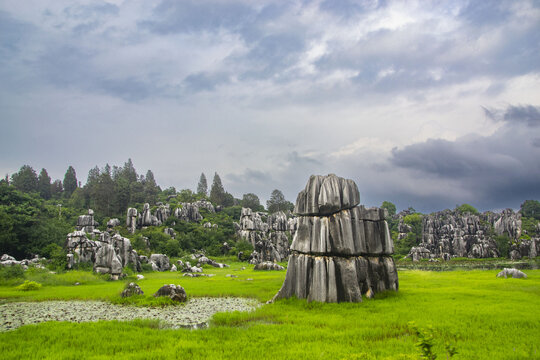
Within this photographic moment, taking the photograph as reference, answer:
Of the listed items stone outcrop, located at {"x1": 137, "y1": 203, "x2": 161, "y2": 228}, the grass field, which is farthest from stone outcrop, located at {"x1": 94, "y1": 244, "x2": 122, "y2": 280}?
stone outcrop, located at {"x1": 137, "y1": 203, "x2": 161, "y2": 228}

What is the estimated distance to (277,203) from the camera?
5507 inches

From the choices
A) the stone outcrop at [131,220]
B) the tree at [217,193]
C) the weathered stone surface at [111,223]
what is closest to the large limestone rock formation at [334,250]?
the stone outcrop at [131,220]

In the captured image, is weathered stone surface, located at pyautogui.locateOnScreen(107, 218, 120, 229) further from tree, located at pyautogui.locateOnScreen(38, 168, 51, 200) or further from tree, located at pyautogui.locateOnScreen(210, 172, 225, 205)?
tree, located at pyautogui.locateOnScreen(210, 172, 225, 205)

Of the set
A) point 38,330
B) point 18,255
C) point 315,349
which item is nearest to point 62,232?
point 18,255

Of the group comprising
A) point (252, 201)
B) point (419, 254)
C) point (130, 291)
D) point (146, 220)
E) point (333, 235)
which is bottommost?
point (419, 254)

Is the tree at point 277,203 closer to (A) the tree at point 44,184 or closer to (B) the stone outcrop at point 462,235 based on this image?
(B) the stone outcrop at point 462,235

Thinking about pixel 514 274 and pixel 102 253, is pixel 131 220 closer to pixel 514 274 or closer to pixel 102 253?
pixel 102 253

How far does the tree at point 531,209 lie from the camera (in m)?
130

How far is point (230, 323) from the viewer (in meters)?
14.1

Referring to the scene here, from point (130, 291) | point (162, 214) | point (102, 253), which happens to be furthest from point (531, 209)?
point (130, 291)

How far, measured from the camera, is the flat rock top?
15.0m

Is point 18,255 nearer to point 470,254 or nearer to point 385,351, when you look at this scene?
point 385,351

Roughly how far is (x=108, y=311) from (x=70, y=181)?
411 ft

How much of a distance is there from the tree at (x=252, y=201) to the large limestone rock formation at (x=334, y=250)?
11439cm
